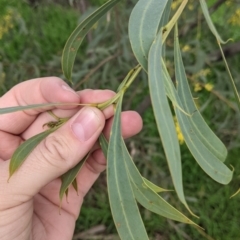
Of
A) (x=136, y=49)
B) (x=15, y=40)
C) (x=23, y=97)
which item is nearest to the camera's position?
(x=136, y=49)

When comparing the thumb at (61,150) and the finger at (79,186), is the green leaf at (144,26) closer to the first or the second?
the thumb at (61,150)

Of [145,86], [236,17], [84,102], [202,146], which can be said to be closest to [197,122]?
[202,146]

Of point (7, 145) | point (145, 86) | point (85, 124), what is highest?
point (85, 124)

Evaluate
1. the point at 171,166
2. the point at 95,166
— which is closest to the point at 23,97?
the point at 95,166

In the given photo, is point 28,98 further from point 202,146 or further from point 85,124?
point 202,146

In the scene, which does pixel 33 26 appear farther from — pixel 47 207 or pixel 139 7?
pixel 139 7

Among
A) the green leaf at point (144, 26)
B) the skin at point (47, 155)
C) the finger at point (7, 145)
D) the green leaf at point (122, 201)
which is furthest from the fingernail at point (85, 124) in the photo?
the finger at point (7, 145)
